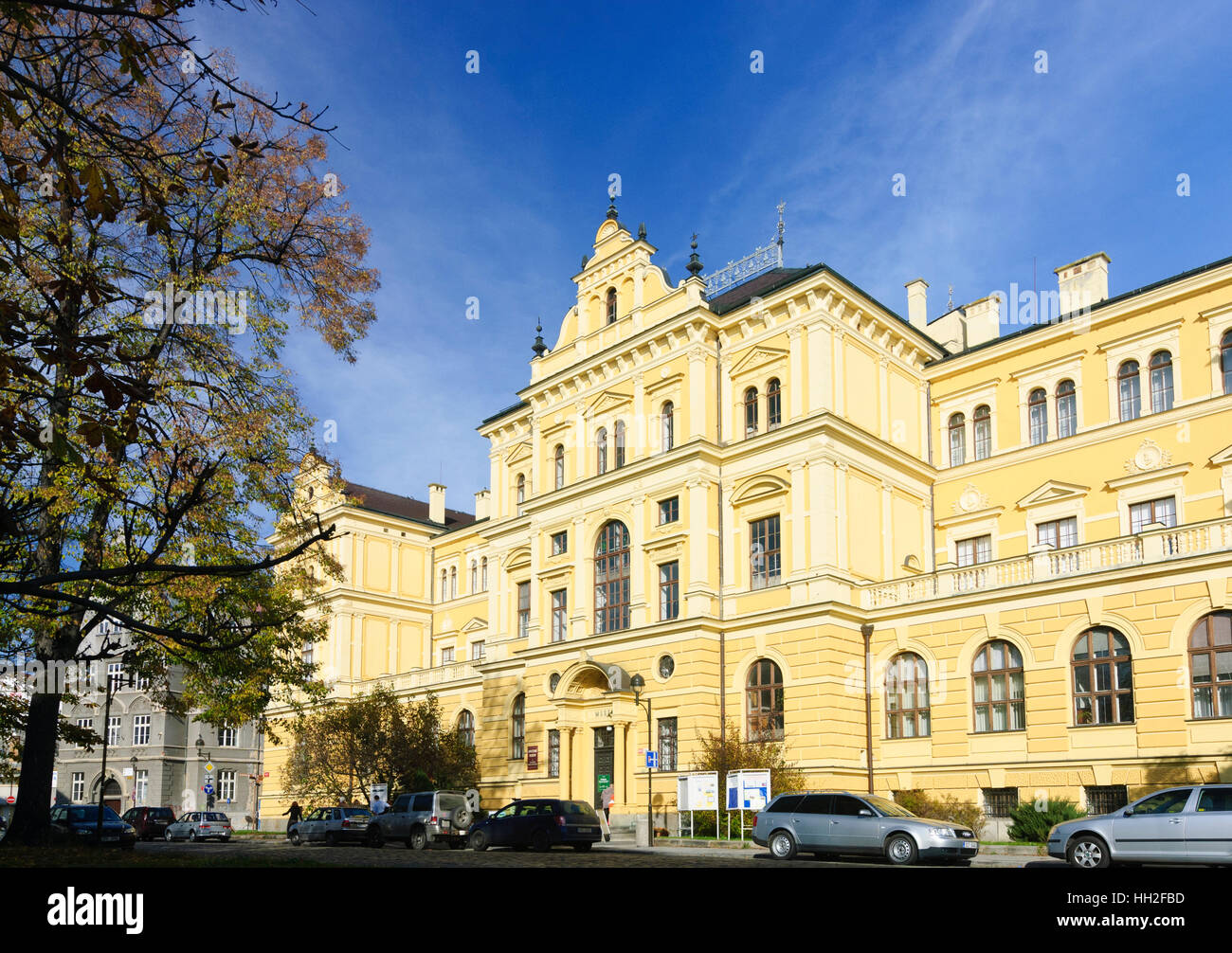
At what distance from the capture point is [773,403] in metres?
40.7


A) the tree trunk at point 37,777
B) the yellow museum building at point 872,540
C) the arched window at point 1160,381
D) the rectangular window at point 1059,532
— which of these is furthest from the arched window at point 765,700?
the tree trunk at point 37,777

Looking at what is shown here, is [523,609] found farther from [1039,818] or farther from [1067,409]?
[1039,818]

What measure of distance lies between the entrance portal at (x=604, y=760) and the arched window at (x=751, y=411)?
1245 centimetres

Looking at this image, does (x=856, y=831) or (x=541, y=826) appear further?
(x=541, y=826)

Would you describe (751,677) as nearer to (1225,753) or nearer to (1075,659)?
(1075,659)

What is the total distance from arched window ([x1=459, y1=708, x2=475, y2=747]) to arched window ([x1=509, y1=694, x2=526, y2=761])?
5.36 meters

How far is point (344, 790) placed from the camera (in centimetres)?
4944

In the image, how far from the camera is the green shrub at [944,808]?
105ft

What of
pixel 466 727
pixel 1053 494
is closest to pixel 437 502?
pixel 466 727

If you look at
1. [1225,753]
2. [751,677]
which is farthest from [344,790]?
[1225,753]

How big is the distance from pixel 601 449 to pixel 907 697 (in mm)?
16430

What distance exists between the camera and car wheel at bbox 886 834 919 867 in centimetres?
2203

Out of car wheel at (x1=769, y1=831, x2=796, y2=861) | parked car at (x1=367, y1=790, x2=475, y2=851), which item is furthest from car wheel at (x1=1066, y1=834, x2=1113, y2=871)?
parked car at (x1=367, y1=790, x2=475, y2=851)

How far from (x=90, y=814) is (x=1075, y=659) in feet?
109
